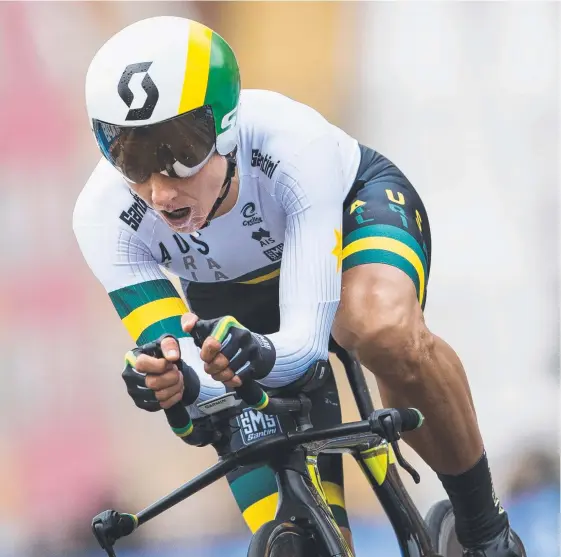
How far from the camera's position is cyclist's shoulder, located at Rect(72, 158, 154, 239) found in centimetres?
294

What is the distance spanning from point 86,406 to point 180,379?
3.15 metres

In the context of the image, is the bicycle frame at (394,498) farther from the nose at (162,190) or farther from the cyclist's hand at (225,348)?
the nose at (162,190)

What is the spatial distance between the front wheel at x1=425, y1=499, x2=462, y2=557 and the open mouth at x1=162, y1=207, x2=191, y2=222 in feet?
4.33

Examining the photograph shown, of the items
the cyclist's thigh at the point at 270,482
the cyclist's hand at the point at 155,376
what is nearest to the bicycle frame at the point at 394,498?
the cyclist's thigh at the point at 270,482

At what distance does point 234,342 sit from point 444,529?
1.46 meters

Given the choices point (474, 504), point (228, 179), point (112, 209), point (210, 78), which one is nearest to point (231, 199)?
point (228, 179)

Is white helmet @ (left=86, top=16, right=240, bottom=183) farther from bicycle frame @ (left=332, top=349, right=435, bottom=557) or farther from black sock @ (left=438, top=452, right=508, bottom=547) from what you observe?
black sock @ (left=438, top=452, right=508, bottom=547)

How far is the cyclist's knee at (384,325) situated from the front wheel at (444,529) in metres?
0.63

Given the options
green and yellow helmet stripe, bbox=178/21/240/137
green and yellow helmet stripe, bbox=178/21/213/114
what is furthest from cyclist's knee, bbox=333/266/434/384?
green and yellow helmet stripe, bbox=178/21/213/114

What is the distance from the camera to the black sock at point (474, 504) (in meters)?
3.23

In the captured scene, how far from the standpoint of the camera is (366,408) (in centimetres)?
324

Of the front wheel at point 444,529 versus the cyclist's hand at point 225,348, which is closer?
the cyclist's hand at point 225,348

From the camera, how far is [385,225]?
3.14 meters

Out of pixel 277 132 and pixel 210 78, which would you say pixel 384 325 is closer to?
pixel 277 132
